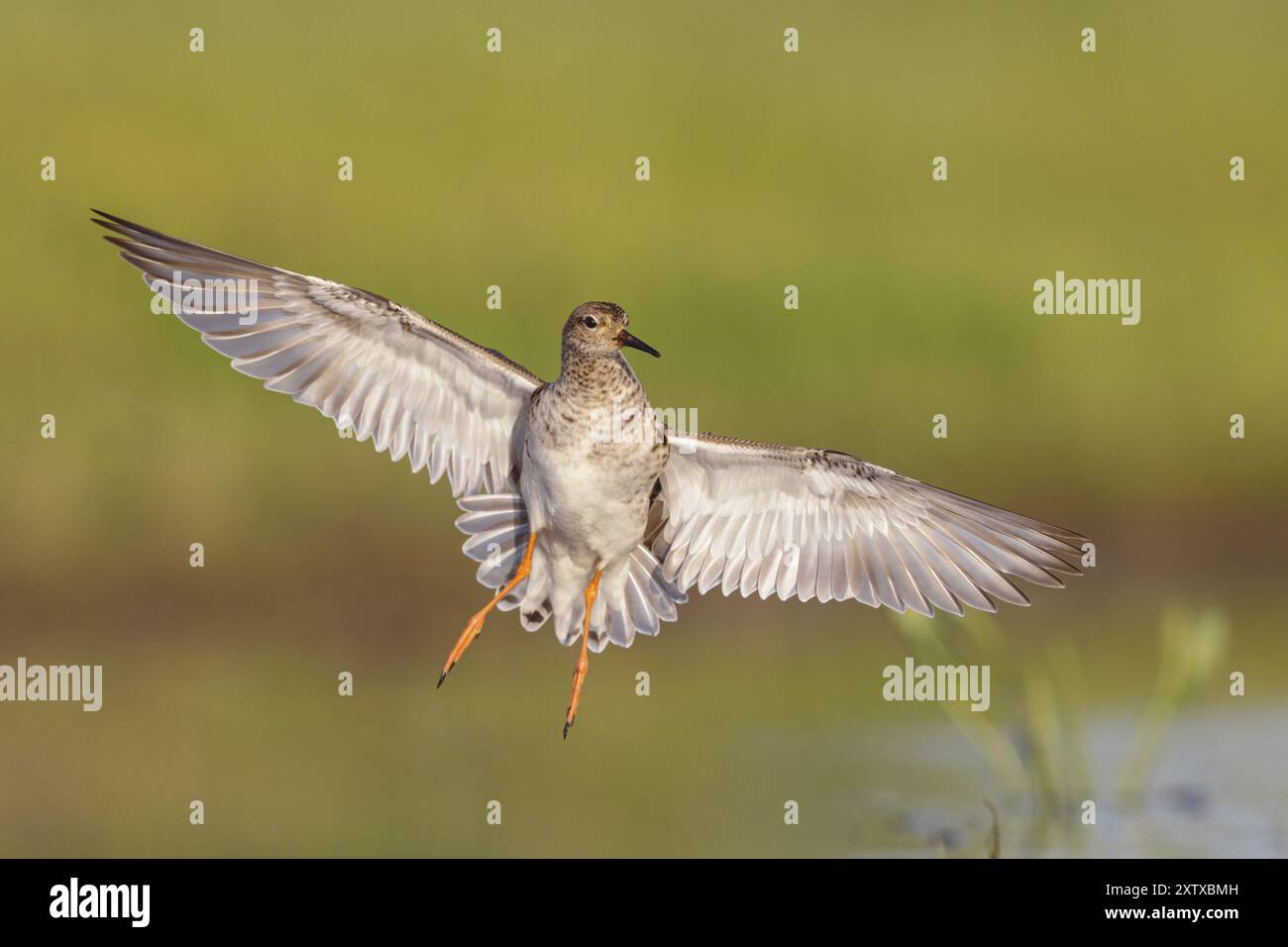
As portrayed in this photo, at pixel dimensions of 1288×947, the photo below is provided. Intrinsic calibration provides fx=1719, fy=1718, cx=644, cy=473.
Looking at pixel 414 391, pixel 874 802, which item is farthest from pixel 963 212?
pixel 414 391

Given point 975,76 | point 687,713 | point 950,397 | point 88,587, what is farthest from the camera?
point 975,76

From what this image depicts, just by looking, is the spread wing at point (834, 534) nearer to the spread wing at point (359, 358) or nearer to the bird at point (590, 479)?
the bird at point (590, 479)

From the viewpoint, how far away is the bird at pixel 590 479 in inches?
278

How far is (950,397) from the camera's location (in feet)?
39.8

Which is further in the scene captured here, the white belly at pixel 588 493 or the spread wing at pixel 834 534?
the spread wing at pixel 834 534

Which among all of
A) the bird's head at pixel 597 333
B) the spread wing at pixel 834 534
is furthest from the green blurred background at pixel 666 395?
the bird's head at pixel 597 333

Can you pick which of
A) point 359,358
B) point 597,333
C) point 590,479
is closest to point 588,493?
point 590,479

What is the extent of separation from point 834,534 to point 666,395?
418 centimetres

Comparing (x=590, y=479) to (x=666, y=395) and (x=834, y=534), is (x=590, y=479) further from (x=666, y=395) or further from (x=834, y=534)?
(x=666, y=395)

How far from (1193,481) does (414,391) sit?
22.3 feet

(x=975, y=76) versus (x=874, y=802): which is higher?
(x=975, y=76)

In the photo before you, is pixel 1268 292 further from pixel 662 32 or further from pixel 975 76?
pixel 662 32

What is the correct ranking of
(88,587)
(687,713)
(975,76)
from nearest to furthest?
(687,713), (88,587), (975,76)

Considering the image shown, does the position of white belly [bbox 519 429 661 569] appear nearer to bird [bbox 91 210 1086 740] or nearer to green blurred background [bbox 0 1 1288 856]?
bird [bbox 91 210 1086 740]
